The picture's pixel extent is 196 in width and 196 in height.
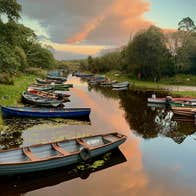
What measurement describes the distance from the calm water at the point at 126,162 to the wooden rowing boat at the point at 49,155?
641 mm

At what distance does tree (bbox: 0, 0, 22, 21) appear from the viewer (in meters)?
31.2

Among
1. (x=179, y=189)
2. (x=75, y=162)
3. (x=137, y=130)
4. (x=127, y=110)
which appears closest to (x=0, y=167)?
(x=75, y=162)

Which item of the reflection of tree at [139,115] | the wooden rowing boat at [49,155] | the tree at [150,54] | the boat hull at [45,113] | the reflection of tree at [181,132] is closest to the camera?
the wooden rowing boat at [49,155]

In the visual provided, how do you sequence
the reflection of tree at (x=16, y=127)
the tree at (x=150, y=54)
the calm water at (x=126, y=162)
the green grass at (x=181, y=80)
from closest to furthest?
1. the calm water at (x=126, y=162)
2. the reflection of tree at (x=16, y=127)
3. the tree at (x=150, y=54)
4. the green grass at (x=181, y=80)

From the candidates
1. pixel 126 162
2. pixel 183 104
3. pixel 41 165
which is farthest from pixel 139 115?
pixel 41 165

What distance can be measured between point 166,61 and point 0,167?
56.0 metres

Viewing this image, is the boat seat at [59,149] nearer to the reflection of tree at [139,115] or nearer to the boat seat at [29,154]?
the boat seat at [29,154]

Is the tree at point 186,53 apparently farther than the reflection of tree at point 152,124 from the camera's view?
Yes

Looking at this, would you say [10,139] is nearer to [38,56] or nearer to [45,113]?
[45,113]

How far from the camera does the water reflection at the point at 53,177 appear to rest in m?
13.4

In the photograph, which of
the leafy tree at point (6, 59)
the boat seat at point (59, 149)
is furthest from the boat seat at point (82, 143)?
→ the leafy tree at point (6, 59)

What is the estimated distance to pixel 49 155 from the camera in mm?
15875

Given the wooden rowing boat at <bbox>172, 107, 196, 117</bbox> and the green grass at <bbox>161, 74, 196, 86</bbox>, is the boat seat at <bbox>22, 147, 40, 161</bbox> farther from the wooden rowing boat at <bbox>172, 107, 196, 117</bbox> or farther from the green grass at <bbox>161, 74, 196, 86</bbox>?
the green grass at <bbox>161, 74, 196, 86</bbox>

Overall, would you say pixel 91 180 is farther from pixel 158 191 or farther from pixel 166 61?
pixel 166 61
